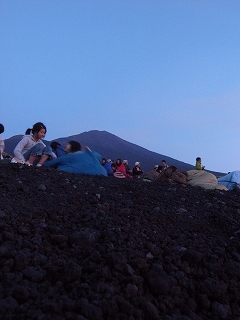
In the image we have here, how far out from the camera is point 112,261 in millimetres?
1905

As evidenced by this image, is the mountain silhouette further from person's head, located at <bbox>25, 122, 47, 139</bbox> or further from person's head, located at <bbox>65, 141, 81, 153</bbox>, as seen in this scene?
person's head, located at <bbox>65, 141, 81, 153</bbox>

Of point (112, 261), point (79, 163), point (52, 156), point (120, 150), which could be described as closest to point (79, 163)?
point (79, 163)

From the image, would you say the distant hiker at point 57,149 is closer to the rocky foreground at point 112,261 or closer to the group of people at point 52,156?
the group of people at point 52,156

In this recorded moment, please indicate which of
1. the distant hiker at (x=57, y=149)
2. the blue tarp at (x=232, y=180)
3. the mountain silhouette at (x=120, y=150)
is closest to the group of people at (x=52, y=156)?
the distant hiker at (x=57, y=149)

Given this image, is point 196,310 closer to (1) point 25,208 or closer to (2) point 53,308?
(2) point 53,308

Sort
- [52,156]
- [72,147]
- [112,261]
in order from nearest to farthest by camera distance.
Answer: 1. [112,261]
2. [72,147]
3. [52,156]

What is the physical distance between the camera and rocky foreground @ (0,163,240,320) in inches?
62.1

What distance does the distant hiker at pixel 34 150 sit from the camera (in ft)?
20.4

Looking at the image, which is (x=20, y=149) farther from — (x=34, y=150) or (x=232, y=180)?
(x=232, y=180)

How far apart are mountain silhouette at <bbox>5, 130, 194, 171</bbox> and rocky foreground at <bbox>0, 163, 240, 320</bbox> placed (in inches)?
737

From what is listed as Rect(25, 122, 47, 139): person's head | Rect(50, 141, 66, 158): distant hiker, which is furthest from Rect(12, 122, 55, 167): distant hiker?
Rect(50, 141, 66, 158): distant hiker

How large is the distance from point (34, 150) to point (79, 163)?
0.96m

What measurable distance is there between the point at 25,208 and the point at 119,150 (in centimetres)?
2260

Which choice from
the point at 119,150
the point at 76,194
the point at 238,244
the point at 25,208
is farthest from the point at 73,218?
the point at 119,150
